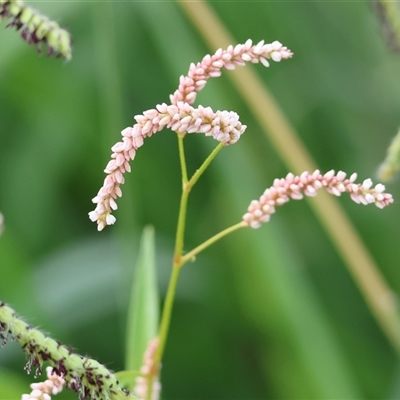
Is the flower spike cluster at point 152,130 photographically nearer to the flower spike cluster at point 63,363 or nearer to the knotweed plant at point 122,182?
the knotweed plant at point 122,182

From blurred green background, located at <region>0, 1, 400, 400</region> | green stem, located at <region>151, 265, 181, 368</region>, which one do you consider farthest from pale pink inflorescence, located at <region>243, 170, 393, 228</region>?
blurred green background, located at <region>0, 1, 400, 400</region>

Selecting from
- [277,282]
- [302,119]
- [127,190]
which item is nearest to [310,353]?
[277,282]

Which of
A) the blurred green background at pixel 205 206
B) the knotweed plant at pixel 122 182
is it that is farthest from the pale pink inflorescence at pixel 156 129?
the blurred green background at pixel 205 206

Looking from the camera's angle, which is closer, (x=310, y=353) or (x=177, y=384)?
(x=310, y=353)

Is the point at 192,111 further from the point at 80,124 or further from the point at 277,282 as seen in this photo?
the point at 80,124

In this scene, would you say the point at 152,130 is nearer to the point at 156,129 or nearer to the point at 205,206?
the point at 156,129

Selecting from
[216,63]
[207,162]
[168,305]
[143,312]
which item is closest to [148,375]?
[168,305]

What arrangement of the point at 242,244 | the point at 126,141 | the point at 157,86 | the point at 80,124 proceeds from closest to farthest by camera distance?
1. the point at 126,141
2. the point at 242,244
3. the point at 80,124
4. the point at 157,86
